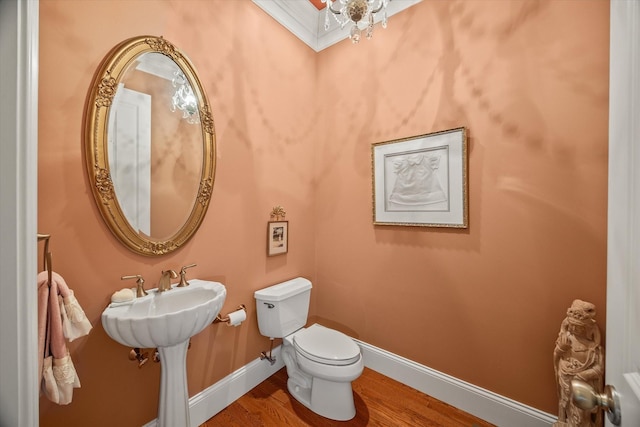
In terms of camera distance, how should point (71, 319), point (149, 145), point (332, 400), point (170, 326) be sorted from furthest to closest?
1. point (332, 400)
2. point (149, 145)
3. point (170, 326)
4. point (71, 319)

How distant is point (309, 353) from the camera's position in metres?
1.61

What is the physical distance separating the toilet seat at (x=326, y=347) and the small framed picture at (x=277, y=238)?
64 centimetres

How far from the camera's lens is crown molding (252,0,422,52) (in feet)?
6.33

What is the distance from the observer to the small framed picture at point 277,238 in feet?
6.52

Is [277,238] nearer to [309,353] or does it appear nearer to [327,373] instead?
[309,353]

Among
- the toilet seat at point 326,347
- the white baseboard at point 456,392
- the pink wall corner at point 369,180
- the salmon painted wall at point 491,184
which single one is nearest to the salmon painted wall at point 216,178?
the pink wall corner at point 369,180

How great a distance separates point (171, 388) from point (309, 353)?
2.49 ft

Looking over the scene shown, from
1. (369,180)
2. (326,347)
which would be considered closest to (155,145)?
(369,180)

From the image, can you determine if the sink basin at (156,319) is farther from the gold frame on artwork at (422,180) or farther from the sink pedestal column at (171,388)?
the gold frame on artwork at (422,180)

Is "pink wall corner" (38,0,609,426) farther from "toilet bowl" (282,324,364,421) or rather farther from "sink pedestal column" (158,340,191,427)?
"toilet bowl" (282,324,364,421)

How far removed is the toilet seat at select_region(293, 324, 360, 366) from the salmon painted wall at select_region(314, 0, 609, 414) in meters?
0.44

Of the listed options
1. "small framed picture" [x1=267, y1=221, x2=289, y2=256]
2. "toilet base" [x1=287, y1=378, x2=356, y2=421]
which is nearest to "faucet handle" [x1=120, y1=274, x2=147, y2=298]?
"small framed picture" [x1=267, y1=221, x2=289, y2=256]

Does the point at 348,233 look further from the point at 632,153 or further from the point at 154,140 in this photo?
the point at 632,153

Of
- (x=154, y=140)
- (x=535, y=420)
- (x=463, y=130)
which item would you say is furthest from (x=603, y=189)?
(x=154, y=140)
